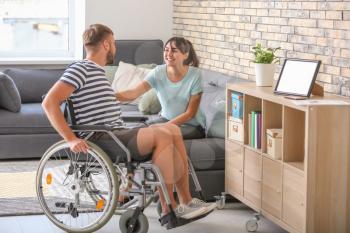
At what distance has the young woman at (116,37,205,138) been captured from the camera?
15.9 ft

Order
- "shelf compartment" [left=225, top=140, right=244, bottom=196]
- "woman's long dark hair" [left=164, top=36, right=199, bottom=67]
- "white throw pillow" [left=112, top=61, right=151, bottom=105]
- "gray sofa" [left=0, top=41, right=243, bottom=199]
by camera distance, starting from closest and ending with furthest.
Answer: "shelf compartment" [left=225, top=140, right=244, bottom=196] < "woman's long dark hair" [left=164, top=36, right=199, bottom=67] < "gray sofa" [left=0, top=41, right=243, bottom=199] < "white throw pillow" [left=112, top=61, right=151, bottom=105]

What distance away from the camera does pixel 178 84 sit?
4898 mm

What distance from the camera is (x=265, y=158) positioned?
438cm

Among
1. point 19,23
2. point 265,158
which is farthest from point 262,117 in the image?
point 19,23

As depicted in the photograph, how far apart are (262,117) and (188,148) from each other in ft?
2.32

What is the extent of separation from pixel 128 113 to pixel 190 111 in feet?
4.61

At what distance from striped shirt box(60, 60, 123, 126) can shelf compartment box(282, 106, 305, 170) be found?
0.92 metres

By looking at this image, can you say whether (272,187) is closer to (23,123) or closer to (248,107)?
(248,107)

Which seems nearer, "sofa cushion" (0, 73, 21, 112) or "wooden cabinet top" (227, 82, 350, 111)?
"wooden cabinet top" (227, 82, 350, 111)

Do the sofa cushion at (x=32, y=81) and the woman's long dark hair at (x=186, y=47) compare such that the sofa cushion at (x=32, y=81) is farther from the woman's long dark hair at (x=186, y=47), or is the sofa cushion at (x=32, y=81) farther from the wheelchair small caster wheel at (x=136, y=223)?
the wheelchair small caster wheel at (x=136, y=223)

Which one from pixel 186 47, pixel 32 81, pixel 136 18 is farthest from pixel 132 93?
pixel 136 18

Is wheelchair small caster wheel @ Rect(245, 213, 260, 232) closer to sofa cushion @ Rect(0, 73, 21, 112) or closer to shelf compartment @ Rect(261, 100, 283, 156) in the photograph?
shelf compartment @ Rect(261, 100, 283, 156)

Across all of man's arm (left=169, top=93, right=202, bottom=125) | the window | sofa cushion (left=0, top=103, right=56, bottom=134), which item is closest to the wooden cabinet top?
man's arm (left=169, top=93, right=202, bottom=125)

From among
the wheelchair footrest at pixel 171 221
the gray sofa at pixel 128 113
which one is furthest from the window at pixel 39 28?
the wheelchair footrest at pixel 171 221
